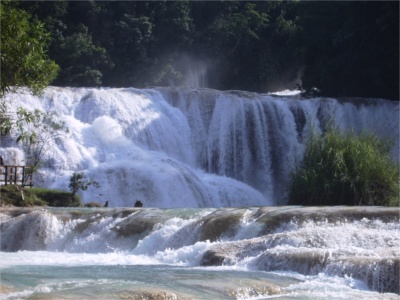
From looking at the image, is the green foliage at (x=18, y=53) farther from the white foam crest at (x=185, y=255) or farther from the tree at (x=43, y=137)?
the tree at (x=43, y=137)

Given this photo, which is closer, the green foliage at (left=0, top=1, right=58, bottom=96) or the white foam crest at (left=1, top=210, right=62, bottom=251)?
the green foliage at (left=0, top=1, right=58, bottom=96)

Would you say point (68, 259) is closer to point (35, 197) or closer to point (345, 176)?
point (345, 176)

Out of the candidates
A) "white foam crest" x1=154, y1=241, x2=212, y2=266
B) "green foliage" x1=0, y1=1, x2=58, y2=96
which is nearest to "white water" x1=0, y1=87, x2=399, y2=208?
"white foam crest" x1=154, y1=241, x2=212, y2=266

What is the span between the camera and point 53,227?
18812 millimetres

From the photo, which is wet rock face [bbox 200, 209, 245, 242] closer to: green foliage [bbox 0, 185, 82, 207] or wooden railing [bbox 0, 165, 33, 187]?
green foliage [bbox 0, 185, 82, 207]

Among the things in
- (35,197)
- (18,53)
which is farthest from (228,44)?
(18,53)

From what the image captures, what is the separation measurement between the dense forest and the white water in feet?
12.1

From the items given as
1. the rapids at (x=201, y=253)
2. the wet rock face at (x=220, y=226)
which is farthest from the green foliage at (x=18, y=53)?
the wet rock face at (x=220, y=226)

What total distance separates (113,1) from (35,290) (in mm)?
36889

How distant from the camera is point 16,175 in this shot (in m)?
24.5

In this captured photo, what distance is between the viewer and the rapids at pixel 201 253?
443 inches

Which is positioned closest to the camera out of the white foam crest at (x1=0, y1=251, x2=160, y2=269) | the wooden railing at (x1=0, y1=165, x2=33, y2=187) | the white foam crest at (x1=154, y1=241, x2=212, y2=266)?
the white foam crest at (x1=154, y1=241, x2=212, y2=266)

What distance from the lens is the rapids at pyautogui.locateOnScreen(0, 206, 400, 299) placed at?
443 inches

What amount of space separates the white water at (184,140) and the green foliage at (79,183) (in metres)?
Answer: 0.34
